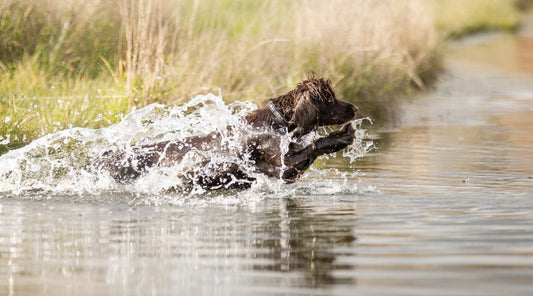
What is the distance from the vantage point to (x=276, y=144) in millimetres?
8164

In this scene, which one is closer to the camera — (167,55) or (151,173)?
(151,173)

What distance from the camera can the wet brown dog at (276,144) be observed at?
812cm

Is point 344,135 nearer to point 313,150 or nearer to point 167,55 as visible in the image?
point 313,150

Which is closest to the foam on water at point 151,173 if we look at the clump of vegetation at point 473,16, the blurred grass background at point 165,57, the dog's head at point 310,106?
the dog's head at point 310,106

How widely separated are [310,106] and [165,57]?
439 cm

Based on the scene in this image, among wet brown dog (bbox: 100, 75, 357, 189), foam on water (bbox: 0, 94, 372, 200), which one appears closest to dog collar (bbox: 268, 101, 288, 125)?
wet brown dog (bbox: 100, 75, 357, 189)

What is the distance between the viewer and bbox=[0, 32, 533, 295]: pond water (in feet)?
16.7

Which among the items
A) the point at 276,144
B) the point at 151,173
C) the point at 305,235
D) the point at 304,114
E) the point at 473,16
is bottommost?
the point at 305,235

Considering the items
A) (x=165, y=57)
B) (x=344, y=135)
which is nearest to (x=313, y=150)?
(x=344, y=135)

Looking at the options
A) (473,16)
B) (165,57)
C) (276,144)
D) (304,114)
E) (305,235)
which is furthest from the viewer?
(473,16)

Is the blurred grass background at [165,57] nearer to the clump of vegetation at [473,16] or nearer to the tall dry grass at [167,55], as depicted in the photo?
the tall dry grass at [167,55]

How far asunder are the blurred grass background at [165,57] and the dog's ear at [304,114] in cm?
272

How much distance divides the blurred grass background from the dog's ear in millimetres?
2722

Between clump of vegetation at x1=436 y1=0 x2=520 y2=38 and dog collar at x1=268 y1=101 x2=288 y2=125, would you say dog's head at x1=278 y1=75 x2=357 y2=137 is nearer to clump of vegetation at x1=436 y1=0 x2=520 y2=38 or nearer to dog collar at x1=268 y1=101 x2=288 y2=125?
dog collar at x1=268 y1=101 x2=288 y2=125
